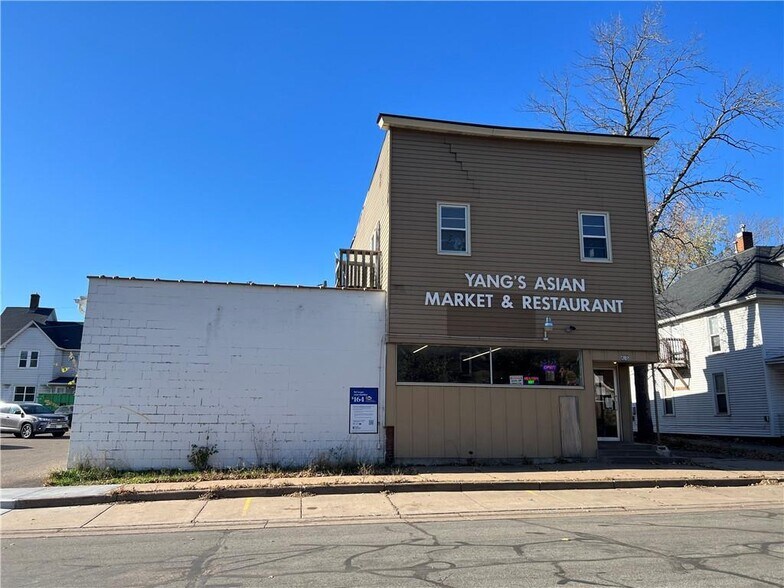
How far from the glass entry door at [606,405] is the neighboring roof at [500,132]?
6484 mm

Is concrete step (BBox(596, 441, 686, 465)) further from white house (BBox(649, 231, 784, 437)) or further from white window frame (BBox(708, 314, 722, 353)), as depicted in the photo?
white window frame (BBox(708, 314, 722, 353))

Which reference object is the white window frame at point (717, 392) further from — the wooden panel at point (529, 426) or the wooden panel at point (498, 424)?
the wooden panel at point (498, 424)

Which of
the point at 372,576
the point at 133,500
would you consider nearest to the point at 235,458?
the point at 133,500

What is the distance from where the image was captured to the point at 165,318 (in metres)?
13.2

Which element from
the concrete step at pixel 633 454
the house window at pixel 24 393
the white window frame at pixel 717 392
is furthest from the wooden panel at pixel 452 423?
the house window at pixel 24 393

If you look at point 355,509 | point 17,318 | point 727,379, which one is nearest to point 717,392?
point 727,379

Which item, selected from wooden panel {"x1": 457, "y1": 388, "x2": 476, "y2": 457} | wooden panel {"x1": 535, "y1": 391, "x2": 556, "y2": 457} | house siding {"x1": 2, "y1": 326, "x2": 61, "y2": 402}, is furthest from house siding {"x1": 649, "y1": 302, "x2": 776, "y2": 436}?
house siding {"x1": 2, "y1": 326, "x2": 61, "y2": 402}

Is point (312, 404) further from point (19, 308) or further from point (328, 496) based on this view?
point (19, 308)

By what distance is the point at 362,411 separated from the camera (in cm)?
1359

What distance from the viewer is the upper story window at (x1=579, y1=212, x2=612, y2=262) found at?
15.3 metres

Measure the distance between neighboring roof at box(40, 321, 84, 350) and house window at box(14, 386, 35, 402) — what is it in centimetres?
370

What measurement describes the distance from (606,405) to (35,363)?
140 feet

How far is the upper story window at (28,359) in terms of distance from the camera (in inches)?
1719

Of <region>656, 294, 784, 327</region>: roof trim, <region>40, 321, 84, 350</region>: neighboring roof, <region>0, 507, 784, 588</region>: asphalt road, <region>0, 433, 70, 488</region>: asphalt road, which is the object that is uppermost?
<region>40, 321, 84, 350</region>: neighboring roof
